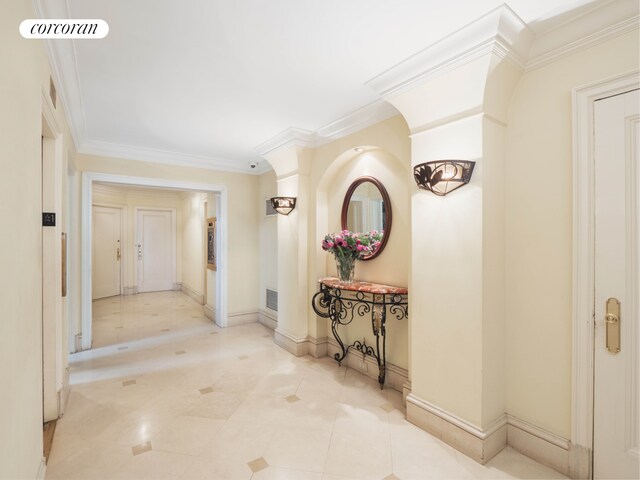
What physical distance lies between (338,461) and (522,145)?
2.43 m

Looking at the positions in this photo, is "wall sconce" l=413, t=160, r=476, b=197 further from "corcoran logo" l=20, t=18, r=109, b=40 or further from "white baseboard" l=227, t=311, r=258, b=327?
"white baseboard" l=227, t=311, r=258, b=327

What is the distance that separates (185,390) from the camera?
2986 millimetres

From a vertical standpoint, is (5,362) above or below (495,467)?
above

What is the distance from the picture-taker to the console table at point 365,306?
2.86 m

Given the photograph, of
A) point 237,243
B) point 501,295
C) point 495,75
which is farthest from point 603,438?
point 237,243

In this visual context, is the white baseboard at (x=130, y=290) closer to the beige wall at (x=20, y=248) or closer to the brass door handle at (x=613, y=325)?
the beige wall at (x=20, y=248)

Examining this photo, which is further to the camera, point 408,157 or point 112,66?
point 408,157

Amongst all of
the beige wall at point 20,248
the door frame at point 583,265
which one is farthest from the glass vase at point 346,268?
the beige wall at point 20,248

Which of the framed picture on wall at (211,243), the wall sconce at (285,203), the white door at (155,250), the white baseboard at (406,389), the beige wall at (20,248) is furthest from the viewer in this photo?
the white door at (155,250)

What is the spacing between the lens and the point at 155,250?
26.7ft

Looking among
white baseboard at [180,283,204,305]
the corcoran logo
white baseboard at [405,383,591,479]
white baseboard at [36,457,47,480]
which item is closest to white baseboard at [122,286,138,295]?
white baseboard at [180,283,204,305]

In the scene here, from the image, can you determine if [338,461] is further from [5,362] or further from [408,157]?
[408,157]

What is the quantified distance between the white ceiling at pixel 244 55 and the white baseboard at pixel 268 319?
2975 mm

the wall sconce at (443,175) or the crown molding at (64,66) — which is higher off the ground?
the crown molding at (64,66)
